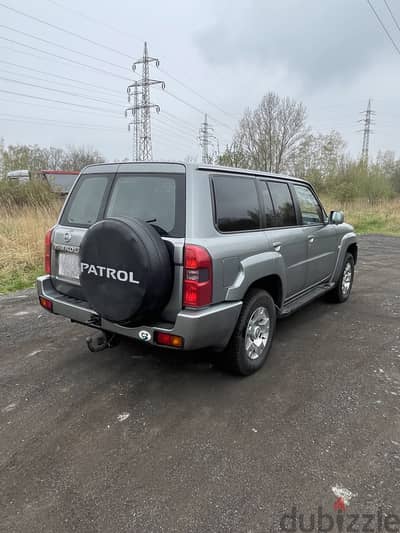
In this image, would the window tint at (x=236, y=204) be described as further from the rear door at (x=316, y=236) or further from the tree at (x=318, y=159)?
the tree at (x=318, y=159)

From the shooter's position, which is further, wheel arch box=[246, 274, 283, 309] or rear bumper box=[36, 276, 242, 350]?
wheel arch box=[246, 274, 283, 309]

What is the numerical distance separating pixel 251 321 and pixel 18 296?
4.19m

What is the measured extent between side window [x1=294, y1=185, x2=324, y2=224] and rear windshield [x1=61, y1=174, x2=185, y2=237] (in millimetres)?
2094

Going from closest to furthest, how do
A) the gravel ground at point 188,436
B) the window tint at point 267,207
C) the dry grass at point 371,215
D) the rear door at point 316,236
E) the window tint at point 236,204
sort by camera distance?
1. the gravel ground at point 188,436
2. the window tint at point 236,204
3. the window tint at point 267,207
4. the rear door at point 316,236
5. the dry grass at point 371,215

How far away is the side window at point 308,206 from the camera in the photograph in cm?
430

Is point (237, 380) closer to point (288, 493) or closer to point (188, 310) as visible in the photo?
point (188, 310)

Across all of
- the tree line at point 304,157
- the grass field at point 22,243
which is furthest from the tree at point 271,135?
the grass field at point 22,243

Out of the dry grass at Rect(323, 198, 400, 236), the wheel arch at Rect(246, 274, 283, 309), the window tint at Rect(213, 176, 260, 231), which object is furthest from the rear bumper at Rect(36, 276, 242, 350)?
the dry grass at Rect(323, 198, 400, 236)

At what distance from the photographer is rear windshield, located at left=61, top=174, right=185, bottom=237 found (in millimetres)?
2670

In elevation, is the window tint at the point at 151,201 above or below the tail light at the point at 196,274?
above

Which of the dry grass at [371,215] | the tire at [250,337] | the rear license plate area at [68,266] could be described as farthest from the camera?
the dry grass at [371,215]

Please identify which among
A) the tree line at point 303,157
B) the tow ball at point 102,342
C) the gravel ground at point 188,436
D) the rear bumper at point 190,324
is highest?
the tree line at point 303,157

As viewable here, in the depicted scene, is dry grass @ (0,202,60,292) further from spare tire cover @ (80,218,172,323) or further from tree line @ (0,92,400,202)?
tree line @ (0,92,400,202)

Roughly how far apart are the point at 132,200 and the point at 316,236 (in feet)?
8.06
